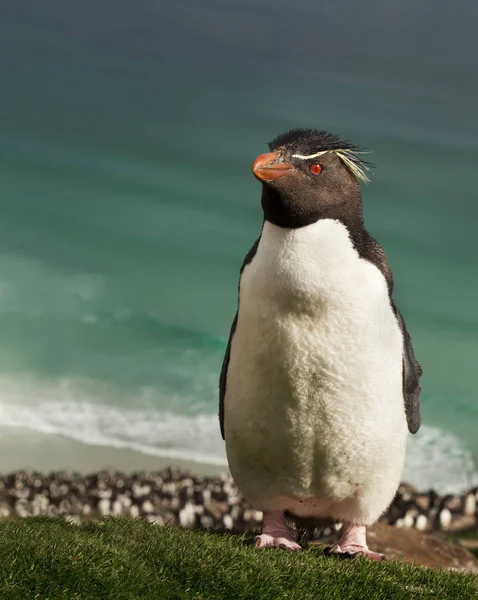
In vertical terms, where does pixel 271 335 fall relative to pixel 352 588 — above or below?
above

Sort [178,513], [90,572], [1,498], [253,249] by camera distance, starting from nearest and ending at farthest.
Answer: [90,572], [253,249], [178,513], [1,498]

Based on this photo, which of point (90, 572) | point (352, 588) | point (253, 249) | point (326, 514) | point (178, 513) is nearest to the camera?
point (90, 572)

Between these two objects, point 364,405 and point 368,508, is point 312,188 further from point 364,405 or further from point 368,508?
point 368,508

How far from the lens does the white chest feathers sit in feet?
15.9

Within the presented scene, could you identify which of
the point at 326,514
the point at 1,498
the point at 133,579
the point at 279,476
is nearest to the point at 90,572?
the point at 133,579

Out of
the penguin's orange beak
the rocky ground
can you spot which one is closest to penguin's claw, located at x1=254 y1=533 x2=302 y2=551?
the penguin's orange beak

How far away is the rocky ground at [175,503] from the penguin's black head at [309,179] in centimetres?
665

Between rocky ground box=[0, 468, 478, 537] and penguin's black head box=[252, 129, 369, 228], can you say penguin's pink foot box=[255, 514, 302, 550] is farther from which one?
rocky ground box=[0, 468, 478, 537]

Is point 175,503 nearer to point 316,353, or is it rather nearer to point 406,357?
point 406,357

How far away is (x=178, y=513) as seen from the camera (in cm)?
1133

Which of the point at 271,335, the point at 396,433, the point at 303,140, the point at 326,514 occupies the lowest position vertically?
the point at 326,514

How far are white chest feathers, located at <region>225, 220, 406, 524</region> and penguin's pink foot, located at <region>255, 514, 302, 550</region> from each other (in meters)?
0.23

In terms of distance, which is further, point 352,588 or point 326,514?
point 326,514

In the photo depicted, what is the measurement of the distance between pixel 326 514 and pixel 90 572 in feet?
5.80
